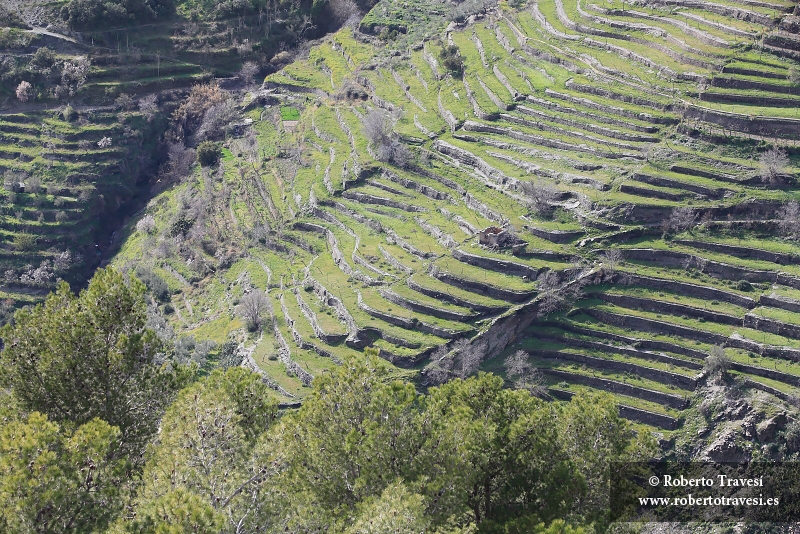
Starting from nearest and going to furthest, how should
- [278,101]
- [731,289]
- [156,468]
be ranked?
[156,468] < [731,289] < [278,101]

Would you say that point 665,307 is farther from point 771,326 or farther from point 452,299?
point 452,299

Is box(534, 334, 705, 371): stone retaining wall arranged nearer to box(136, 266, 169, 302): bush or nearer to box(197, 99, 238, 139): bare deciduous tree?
box(136, 266, 169, 302): bush

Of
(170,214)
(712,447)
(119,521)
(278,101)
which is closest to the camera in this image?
(119,521)

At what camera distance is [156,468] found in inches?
960

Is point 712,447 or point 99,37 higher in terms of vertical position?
point 99,37

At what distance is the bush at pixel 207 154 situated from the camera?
87.0 meters

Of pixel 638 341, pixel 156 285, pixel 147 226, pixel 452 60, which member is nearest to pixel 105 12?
pixel 147 226

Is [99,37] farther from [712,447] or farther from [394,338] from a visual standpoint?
[712,447]

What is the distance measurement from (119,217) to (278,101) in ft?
75.1

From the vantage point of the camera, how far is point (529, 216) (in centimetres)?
6494

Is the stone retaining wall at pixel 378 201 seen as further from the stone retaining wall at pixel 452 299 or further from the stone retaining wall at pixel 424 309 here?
the stone retaining wall at pixel 424 309

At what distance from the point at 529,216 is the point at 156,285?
34891 mm

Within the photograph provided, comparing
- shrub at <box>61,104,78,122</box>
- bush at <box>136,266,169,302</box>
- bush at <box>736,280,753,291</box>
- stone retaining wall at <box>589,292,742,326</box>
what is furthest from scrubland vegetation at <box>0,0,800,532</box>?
shrub at <box>61,104,78,122</box>

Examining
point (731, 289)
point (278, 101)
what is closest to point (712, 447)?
point (731, 289)
